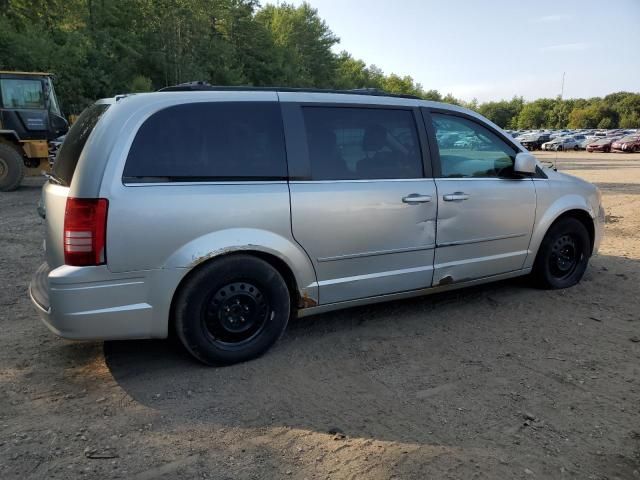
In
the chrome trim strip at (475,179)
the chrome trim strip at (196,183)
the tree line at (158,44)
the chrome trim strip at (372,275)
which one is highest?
the tree line at (158,44)

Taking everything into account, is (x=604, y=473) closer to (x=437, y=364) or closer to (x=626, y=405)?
(x=626, y=405)

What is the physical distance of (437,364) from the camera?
3.61m

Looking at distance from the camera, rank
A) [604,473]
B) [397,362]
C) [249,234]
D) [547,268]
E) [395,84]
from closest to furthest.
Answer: [604,473]
[249,234]
[397,362]
[547,268]
[395,84]

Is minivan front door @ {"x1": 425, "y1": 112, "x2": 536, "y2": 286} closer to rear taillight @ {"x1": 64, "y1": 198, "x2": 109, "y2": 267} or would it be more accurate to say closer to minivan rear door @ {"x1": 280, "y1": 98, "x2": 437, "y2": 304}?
minivan rear door @ {"x1": 280, "y1": 98, "x2": 437, "y2": 304}

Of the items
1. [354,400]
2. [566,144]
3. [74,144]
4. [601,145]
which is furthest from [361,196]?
[566,144]

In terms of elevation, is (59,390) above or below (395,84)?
below

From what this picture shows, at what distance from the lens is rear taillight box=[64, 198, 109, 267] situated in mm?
3004

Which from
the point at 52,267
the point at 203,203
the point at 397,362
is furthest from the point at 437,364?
the point at 52,267

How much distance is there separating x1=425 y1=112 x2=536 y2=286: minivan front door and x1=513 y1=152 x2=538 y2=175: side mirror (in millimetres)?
108

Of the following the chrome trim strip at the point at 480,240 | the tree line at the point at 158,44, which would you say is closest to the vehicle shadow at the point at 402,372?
the chrome trim strip at the point at 480,240

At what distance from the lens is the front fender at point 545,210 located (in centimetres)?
479

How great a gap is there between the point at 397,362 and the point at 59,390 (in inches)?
86.4

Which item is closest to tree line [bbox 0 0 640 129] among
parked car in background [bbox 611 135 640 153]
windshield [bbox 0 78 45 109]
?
windshield [bbox 0 78 45 109]

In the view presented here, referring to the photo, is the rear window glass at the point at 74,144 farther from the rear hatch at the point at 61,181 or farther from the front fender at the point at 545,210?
the front fender at the point at 545,210
